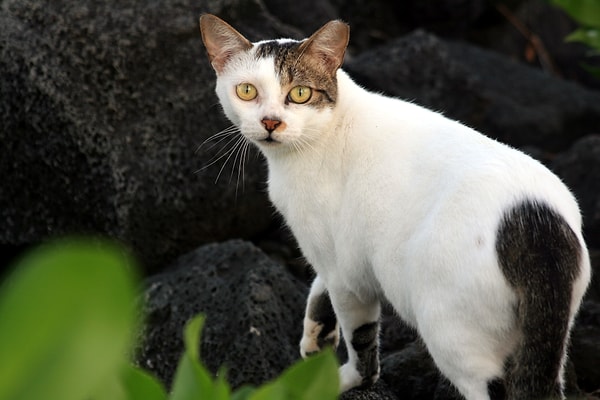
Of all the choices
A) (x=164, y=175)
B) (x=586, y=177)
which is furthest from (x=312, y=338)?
(x=586, y=177)

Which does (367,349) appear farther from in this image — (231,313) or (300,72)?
→ (300,72)

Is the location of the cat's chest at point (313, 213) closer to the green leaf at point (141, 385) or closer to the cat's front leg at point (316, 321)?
the cat's front leg at point (316, 321)

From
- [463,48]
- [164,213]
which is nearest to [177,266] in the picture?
[164,213]

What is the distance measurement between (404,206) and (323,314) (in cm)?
104

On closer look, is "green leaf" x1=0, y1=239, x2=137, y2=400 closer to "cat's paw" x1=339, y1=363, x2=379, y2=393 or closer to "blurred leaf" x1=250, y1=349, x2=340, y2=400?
"blurred leaf" x1=250, y1=349, x2=340, y2=400

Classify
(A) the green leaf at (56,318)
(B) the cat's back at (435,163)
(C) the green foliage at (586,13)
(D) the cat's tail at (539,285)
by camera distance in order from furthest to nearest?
(C) the green foliage at (586,13) → (B) the cat's back at (435,163) → (D) the cat's tail at (539,285) → (A) the green leaf at (56,318)

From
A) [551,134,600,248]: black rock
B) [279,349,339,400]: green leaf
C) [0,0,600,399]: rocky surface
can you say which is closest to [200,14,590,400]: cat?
[0,0,600,399]: rocky surface

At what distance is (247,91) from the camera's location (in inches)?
161

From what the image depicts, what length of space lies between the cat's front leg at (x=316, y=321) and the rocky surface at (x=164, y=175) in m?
0.18

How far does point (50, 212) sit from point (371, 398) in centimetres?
255

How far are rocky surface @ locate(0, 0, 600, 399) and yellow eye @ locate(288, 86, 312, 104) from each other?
3.65 ft

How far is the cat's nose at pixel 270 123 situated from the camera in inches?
155

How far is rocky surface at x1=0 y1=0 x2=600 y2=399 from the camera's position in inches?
187

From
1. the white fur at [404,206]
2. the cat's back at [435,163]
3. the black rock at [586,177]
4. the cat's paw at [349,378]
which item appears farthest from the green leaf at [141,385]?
the black rock at [586,177]
